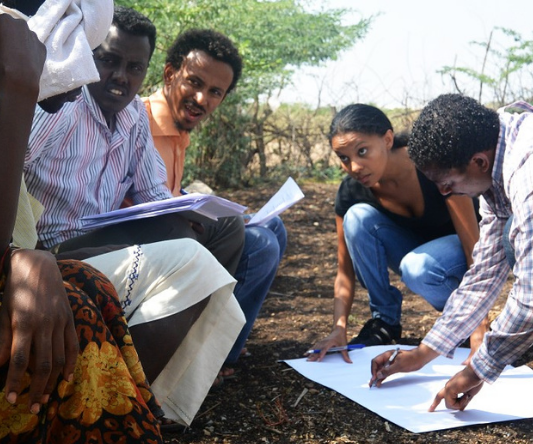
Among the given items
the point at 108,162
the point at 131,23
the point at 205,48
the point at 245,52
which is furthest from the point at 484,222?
the point at 245,52

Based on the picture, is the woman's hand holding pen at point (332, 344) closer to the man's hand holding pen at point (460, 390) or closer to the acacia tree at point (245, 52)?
the man's hand holding pen at point (460, 390)

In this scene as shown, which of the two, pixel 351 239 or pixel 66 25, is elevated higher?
pixel 66 25

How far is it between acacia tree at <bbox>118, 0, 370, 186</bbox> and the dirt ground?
8.75 ft

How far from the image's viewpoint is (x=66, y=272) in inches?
65.8

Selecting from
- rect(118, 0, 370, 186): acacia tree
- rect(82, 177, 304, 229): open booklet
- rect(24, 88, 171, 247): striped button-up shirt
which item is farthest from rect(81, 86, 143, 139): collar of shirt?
rect(118, 0, 370, 186): acacia tree

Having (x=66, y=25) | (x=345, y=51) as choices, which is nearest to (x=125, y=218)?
(x=66, y=25)

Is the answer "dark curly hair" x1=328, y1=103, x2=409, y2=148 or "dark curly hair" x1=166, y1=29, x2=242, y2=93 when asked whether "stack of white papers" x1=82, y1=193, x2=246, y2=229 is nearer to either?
"dark curly hair" x1=328, y1=103, x2=409, y2=148

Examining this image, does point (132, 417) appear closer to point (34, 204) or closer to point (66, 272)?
point (66, 272)

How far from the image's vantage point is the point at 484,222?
279 cm

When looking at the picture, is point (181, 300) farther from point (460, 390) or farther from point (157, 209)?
point (460, 390)

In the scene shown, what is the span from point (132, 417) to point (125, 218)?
0.96 m

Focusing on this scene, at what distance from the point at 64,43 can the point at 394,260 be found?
2132 mm

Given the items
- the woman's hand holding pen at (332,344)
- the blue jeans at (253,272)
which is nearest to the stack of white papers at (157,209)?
the blue jeans at (253,272)

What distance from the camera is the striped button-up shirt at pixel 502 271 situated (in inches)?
85.7
